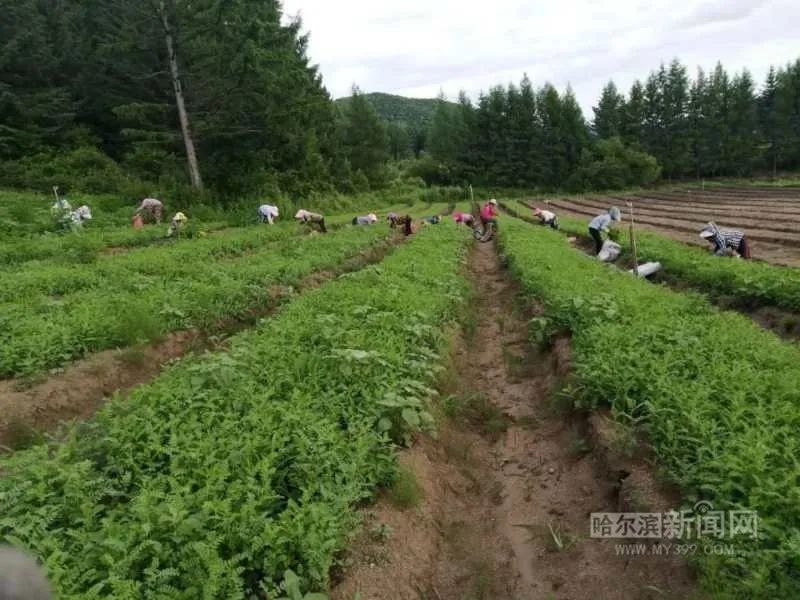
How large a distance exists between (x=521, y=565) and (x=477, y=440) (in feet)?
6.57

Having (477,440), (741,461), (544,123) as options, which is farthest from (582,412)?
(544,123)

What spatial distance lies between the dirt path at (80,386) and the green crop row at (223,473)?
4.42 feet

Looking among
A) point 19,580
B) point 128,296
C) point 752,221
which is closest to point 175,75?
point 128,296

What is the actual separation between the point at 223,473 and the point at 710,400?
163 inches

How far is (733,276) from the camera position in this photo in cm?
1019

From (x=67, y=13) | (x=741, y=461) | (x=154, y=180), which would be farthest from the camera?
(x=67, y=13)

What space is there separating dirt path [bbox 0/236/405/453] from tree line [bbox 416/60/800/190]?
6704 cm

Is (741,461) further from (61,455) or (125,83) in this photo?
(125,83)

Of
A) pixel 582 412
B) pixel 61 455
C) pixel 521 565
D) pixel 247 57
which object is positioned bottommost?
pixel 521 565

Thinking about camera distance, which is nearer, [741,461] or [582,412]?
[741,461]

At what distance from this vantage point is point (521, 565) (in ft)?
13.3

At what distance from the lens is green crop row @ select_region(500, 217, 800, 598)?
316 centimetres

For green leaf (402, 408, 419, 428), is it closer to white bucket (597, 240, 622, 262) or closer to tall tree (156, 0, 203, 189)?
white bucket (597, 240, 622, 262)

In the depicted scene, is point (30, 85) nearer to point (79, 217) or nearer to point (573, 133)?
point (79, 217)
